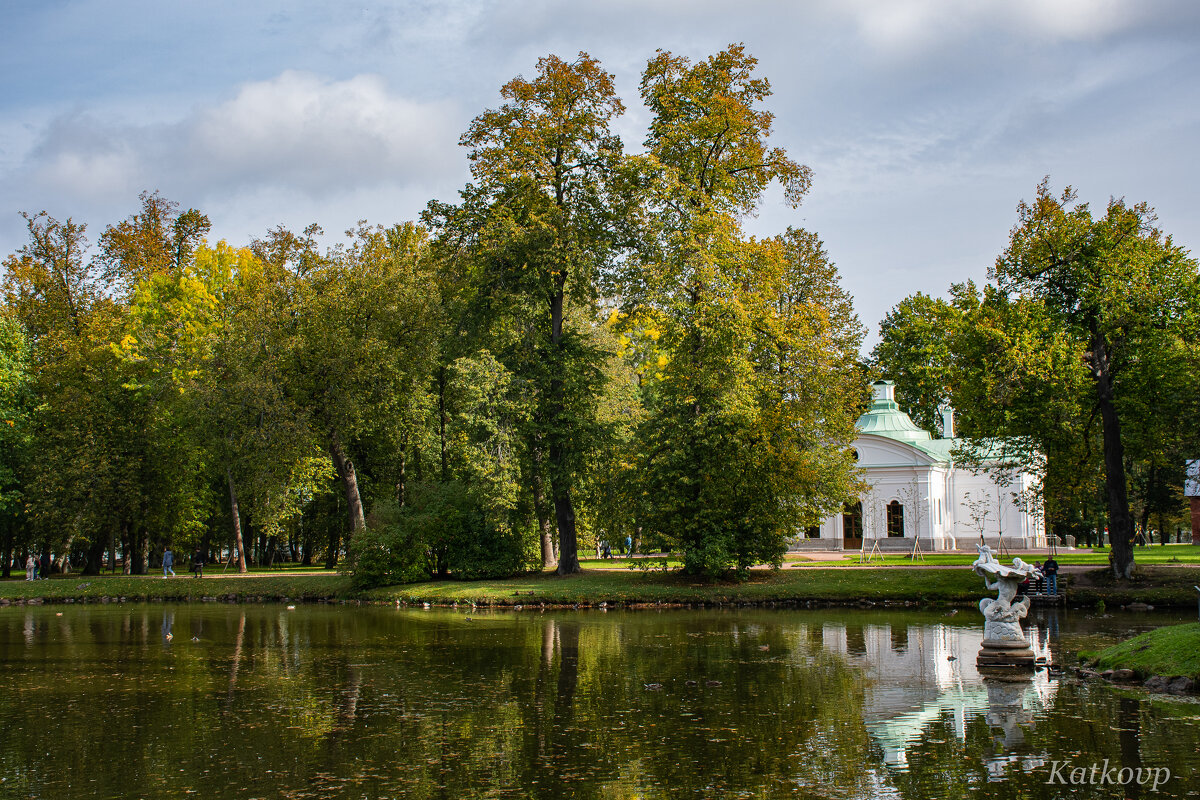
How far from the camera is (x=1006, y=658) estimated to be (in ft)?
52.4

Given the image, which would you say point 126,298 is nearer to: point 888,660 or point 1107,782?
point 888,660

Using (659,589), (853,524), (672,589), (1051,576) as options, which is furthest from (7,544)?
(1051,576)

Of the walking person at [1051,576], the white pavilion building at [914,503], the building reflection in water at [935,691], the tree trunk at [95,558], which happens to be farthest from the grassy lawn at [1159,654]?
the tree trunk at [95,558]

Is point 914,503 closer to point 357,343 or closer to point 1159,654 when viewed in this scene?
point 357,343

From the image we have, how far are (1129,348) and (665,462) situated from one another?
1539 centimetres

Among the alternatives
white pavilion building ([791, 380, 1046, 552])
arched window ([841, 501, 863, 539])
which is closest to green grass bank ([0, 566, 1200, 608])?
white pavilion building ([791, 380, 1046, 552])

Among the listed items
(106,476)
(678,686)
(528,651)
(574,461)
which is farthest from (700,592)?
(106,476)

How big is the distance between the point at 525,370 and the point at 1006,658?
22.8 meters

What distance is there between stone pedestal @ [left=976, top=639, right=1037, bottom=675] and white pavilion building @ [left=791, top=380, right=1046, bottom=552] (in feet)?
110

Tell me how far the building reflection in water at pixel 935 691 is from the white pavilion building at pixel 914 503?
30.3 metres

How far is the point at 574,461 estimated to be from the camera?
34.6m

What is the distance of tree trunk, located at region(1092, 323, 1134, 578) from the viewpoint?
29953 millimetres

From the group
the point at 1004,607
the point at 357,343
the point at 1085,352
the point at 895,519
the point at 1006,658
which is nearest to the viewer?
the point at 1006,658

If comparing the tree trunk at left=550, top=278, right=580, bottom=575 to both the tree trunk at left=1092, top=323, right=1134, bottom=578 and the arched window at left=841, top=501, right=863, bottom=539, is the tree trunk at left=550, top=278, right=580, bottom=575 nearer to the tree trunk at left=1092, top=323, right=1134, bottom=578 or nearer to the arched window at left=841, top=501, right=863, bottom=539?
the tree trunk at left=1092, top=323, right=1134, bottom=578
